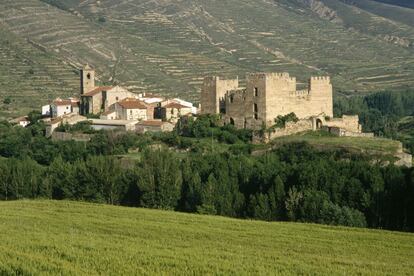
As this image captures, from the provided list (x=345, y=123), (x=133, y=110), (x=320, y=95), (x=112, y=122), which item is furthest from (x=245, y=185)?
(x=133, y=110)

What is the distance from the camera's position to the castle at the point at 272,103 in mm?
41375

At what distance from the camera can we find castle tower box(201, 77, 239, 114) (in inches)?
1704

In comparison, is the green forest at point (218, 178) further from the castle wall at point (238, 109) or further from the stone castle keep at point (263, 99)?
the stone castle keep at point (263, 99)

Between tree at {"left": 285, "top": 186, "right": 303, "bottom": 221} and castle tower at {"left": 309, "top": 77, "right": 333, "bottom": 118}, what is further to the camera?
castle tower at {"left": 309, "top": 77, "right": 333, "bottom": 118}

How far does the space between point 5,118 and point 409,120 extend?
31724 mm

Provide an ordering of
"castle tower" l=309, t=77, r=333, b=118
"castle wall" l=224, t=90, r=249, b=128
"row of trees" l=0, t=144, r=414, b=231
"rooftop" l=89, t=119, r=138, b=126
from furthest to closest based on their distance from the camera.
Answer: "rooftop" l=89, t=119, r=138, b=126, "castle tower" l=309, t=77, r=333, b=118, "castle wall" l=224, t=90, r=249, b=128, "row of trees" l=0, t=144, r=414, b=231

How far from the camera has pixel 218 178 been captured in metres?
33.6

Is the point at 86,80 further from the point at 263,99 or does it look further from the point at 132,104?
the point at 263,99

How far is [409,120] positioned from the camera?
69.9 m

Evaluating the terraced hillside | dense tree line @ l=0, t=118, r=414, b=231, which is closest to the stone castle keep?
dense tree line @ l=0, t=118, r=414, b=231

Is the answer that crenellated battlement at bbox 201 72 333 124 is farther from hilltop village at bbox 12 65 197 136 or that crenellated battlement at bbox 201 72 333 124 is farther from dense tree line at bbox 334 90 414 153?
dense tree line at bbox 334 90 414 153

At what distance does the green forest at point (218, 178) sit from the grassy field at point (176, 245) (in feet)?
9.74

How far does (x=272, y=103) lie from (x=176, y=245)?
20.9m

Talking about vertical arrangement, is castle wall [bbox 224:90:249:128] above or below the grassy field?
above
